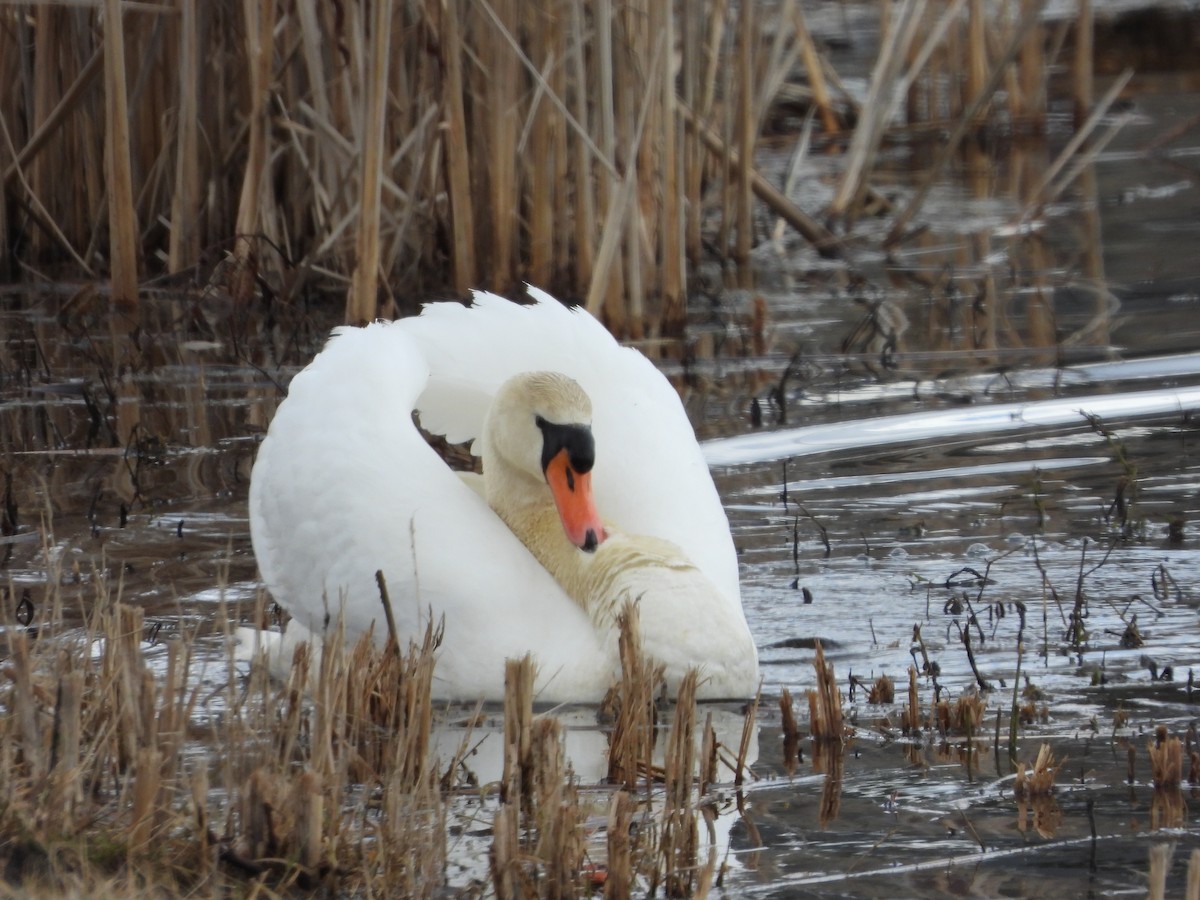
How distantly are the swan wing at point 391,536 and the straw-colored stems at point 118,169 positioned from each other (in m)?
3.19

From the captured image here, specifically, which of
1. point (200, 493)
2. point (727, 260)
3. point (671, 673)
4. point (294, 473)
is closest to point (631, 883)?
point (671, 673)

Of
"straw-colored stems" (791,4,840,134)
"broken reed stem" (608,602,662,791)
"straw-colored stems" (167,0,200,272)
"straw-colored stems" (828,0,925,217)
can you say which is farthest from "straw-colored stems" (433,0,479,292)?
"straw-colored stems" (791,4,840,134)

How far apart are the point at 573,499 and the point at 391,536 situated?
436 mm

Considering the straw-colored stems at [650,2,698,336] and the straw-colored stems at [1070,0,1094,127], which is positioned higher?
the straw-colored stems at [1070,0,1094,127]

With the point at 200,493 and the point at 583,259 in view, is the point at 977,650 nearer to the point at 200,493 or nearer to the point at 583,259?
the point at 200,493

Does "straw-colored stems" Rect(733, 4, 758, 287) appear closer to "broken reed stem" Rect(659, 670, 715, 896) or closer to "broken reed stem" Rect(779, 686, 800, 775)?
"broken reed stem" Rect(779, 686, 800, 775)

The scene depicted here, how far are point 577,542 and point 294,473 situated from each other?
29.0 inches

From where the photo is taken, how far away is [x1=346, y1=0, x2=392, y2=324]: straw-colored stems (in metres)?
6.77

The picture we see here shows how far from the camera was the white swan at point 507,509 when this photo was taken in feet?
14.5

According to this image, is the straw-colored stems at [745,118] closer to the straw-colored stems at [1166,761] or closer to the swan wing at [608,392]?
the swan wing at [608,392]

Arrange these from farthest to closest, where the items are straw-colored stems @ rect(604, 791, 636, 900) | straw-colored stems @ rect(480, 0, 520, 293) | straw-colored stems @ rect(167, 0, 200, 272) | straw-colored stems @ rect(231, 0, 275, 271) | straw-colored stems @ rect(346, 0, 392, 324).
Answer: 1. straw-colored stems @ rect(167, 0, 200, 272)
2. straw-colored stems @ rect(231, 0, 275, 271)
3. straw-colored stems @ rect(480, 0, 520, 293)
4. straw-colored stems @ rect(346, 0, 392, 324)
5. straw-colored stems @ rect(604, 791, 636, 900)

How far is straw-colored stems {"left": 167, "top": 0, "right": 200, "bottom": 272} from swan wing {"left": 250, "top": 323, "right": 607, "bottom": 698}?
3620 millimetres

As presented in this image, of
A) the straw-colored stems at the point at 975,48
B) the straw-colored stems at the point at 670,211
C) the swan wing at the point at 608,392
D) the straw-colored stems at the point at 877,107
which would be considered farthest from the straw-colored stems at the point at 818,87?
the swan wing at the point at 608,392

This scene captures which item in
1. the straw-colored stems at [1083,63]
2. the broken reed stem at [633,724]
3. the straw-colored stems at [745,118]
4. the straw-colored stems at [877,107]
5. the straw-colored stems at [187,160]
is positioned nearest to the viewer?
the broken reed stem at [633,724]
